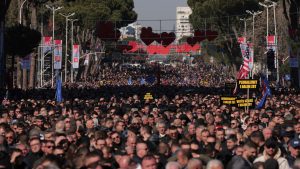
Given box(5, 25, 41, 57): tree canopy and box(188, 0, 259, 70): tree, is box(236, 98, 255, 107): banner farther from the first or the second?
box(188, 0, 259, 70): tree

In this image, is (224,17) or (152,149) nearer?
(152,149)

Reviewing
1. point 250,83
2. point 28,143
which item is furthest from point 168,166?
point 250,83

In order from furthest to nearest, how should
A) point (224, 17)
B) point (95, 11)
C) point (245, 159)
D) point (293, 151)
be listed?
point (95, 11), point (224, 17), point (293, 151), point (245, 159)

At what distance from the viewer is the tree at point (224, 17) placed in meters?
83.1

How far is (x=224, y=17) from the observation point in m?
85.2

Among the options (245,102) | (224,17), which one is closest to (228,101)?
(245,102)

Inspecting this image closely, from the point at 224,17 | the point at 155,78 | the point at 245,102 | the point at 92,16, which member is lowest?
the point at 155,78

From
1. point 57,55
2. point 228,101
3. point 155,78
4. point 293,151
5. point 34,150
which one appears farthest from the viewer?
point 155,78

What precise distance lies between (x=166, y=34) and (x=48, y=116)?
135ft

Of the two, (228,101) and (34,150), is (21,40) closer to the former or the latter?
(228,101)

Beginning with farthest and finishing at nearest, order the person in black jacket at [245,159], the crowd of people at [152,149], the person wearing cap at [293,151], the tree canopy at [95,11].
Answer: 1. the tree canopy at [95,11]
2. the person wearing cap at [293,151]
3. the person in black jacket at [245,159]
4. the crowd of people at [152,149]

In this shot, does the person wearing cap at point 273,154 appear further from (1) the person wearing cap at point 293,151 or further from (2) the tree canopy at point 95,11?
(2) the tree canopy at point 95,11

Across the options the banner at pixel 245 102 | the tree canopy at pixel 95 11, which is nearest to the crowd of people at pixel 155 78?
the tree canopy at pixel 95 11

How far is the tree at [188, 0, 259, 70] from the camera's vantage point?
83.1 meters
